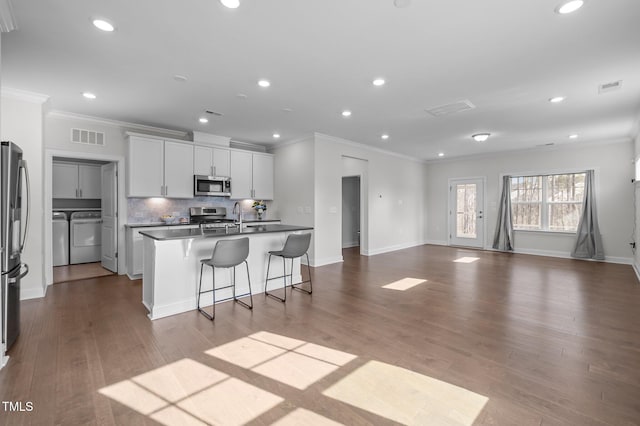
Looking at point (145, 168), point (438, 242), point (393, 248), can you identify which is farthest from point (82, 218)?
point (438, 242)

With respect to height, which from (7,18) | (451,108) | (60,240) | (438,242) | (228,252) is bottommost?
(438,242)

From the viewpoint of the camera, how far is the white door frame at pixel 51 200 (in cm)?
462

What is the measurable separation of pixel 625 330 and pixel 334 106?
14.1ft

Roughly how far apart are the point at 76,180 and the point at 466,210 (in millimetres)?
10026

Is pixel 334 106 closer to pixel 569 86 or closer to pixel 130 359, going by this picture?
pixel 569 86

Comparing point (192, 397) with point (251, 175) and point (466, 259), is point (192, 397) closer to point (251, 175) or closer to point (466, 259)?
point (251, 175)

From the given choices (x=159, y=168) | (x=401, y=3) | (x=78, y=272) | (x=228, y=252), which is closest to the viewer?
(x=401, y=3)

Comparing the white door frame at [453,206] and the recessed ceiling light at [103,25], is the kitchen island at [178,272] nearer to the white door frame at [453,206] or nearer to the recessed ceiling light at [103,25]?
the recessed ceiling light at [103,25]

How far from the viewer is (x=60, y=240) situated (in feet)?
20.2

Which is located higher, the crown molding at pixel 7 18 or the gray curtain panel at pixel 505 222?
the crown molding at pixel 7 18

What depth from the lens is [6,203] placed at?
8.02 feet

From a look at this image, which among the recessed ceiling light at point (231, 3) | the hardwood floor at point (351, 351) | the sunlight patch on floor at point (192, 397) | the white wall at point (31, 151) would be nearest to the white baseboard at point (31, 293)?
the white wall at point (31, 151)

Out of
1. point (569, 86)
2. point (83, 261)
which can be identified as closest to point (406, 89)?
point (569, 86)

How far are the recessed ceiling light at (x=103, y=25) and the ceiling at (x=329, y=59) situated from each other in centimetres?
5
